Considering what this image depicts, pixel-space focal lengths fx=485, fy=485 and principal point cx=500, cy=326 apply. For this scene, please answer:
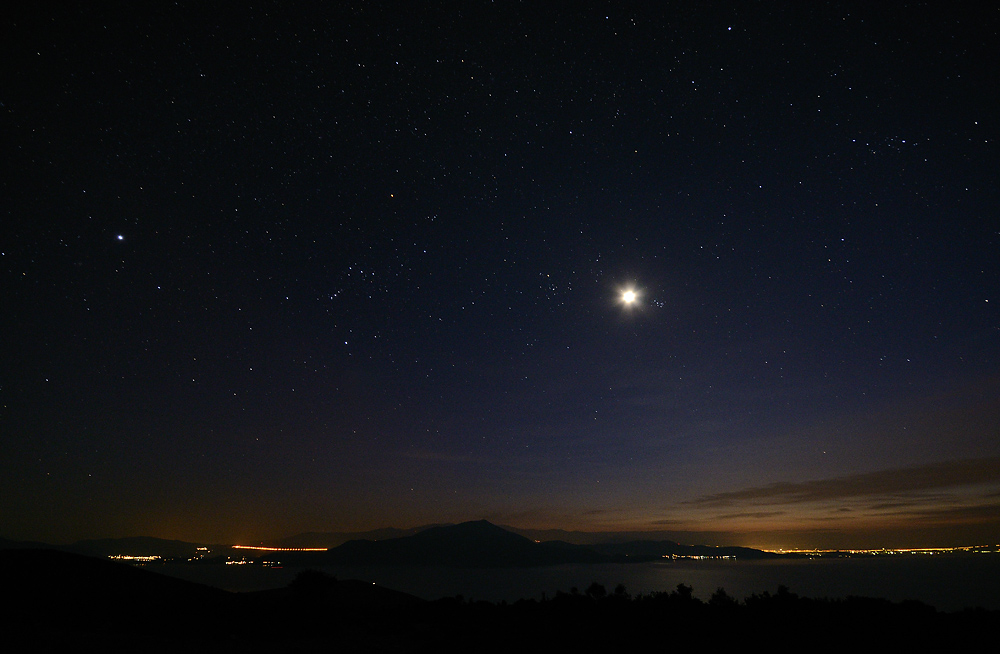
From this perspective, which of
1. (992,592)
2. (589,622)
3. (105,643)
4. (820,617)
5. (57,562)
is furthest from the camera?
(992,592)

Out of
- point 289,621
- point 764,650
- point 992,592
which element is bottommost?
point 992,592

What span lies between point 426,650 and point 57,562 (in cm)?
2062

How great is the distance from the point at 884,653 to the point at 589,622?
25.6 ft

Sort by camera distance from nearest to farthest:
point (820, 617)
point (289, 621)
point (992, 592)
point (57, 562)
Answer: point (820, 617), point (289, 621), point (57, 562), point (992, 592)

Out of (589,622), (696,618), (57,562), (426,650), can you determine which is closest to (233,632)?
(426,650)

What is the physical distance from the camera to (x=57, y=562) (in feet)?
72.8

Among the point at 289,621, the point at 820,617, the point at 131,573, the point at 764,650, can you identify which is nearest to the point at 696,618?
the point at 820,617

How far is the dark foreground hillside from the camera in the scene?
12523 mm

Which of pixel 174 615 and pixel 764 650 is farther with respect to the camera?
pixel 174 615

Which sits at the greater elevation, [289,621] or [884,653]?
[884,653]

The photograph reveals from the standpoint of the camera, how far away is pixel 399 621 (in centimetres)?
1811

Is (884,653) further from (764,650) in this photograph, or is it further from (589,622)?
(589,622)

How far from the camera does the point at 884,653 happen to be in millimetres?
11148

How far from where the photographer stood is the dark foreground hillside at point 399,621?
1252 cm
